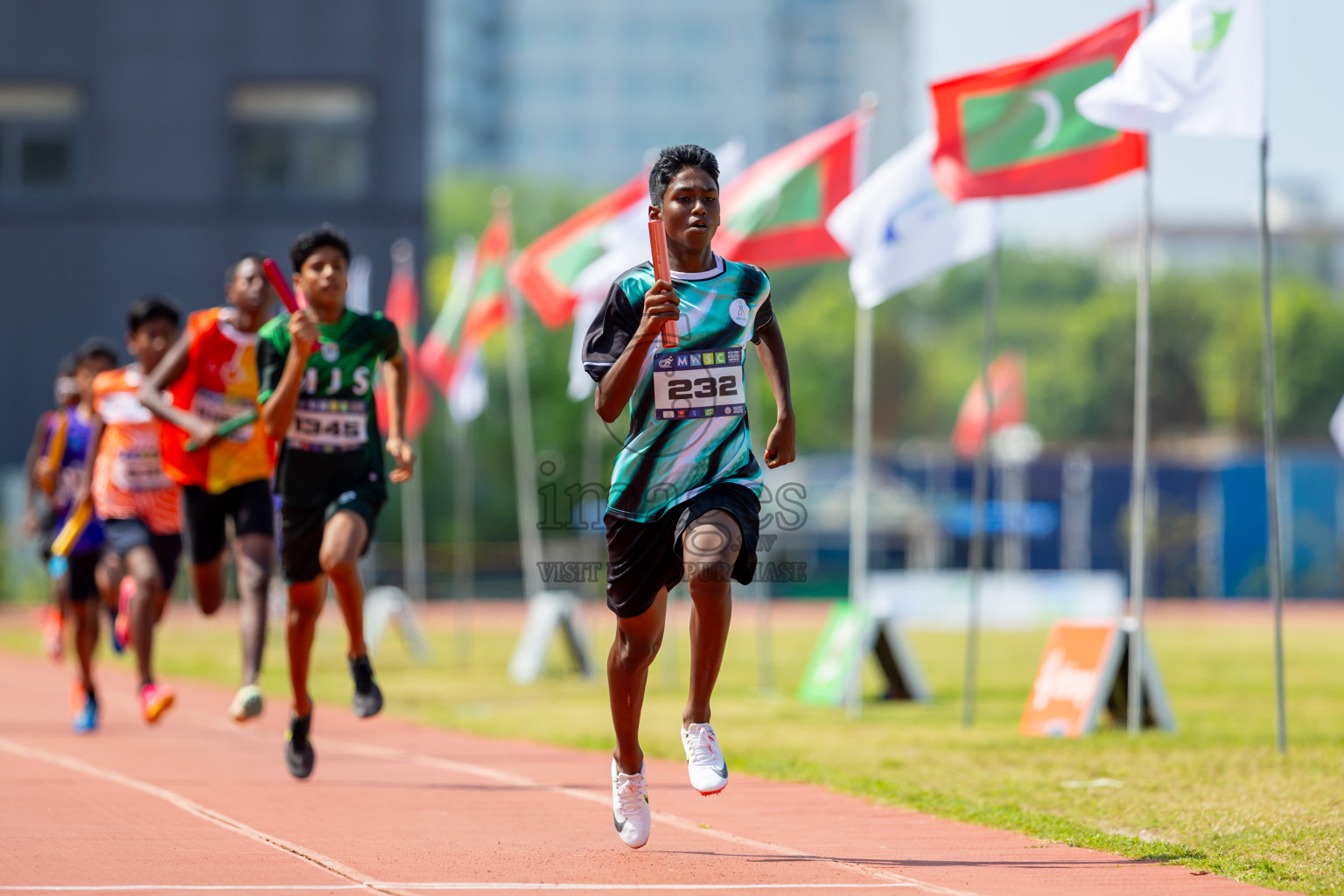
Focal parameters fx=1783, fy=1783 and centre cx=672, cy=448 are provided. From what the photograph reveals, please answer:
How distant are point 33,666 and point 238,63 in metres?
18.7

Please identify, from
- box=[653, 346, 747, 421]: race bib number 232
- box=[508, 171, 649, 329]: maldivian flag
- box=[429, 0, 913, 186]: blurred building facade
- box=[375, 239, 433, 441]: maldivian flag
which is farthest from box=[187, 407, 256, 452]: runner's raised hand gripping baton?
box=[429, 0, 913, 186]: blurred building facade

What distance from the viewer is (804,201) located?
46.9ft

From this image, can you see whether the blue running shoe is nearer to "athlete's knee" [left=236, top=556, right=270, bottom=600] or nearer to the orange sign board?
"athlete's knee" [left=236, top=556, right=270, bottom=600]

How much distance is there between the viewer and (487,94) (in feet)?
453

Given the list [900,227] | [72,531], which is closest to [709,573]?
[72,531]

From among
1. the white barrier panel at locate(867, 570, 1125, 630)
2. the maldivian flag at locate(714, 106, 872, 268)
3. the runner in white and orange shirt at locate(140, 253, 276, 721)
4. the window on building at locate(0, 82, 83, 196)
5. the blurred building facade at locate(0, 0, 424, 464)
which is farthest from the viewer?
the window on building at locate(0, 82, 83, 196)

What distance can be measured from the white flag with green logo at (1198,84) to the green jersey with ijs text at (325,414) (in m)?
4.25

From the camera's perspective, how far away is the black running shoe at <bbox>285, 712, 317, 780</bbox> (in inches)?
316

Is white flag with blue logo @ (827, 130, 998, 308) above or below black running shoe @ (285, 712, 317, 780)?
above

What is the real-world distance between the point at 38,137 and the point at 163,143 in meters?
2.42

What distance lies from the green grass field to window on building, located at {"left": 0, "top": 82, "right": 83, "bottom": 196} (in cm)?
1432

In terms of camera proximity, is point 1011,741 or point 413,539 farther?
point 413,539

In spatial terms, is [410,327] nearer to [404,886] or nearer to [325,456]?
[325,456]

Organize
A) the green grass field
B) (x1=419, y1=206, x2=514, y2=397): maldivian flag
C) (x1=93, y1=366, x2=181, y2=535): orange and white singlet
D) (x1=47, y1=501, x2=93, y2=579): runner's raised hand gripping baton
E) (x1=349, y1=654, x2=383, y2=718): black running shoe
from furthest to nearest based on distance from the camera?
1. (x1=419, y1=206, x2=514, y2=397): maldivian flag
2. (x1=47, y1=501, x2=93, y2=579): runner's raised hand gripping baton
3. (x1=93, y1=366, x2=181, y2=535): orange and white singlet
4. (x1=349, y1=654, x2=383, y2=718): black running shoe
5. the green grass field
